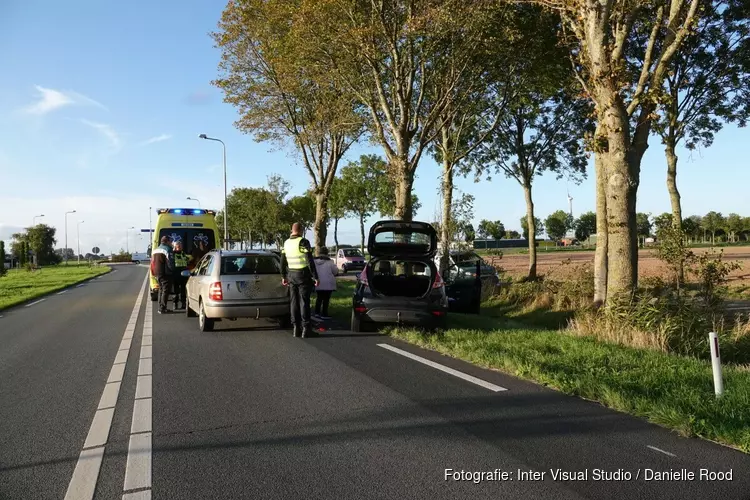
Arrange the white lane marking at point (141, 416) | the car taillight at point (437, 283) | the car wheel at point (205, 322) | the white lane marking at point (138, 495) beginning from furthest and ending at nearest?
the car wheel at point (205, 322) < the car taillight at point (437, 283) < the white lane marking at point (141, 416) < the white lane marking at point (138, 495)

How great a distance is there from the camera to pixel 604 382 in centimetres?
625

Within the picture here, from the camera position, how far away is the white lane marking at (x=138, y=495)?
3.70 meters

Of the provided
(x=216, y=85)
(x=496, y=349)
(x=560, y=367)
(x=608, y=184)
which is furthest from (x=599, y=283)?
(x=216, y=85)

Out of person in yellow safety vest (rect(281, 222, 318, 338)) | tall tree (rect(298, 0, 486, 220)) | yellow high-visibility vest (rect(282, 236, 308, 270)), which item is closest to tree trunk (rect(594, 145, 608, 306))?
tall tree (rect(298, 0, 486, 220))

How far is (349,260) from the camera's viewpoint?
38719mm

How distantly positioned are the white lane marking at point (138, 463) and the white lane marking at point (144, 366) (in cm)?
273

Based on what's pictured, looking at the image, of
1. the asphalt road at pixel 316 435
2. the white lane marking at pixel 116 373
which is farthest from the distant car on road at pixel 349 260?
the asphalt road at pixel 316 435

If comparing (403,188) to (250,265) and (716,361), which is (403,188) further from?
(716,361)

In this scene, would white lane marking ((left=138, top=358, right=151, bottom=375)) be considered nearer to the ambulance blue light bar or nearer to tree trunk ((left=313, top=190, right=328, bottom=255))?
the ambulance blue light bar

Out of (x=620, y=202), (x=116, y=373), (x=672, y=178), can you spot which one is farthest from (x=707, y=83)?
(x=116, y=373)

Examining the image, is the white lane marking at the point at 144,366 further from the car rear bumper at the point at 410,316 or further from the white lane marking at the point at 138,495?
the white lane marking at the point at 138,495

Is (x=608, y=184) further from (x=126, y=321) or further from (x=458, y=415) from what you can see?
(x=126, y=321)

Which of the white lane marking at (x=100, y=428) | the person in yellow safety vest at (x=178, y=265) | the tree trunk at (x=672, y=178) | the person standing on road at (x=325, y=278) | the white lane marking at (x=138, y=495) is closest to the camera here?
the white lane marking at (x=138, y=495)

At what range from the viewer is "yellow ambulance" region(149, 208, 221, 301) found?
17.1 metres
